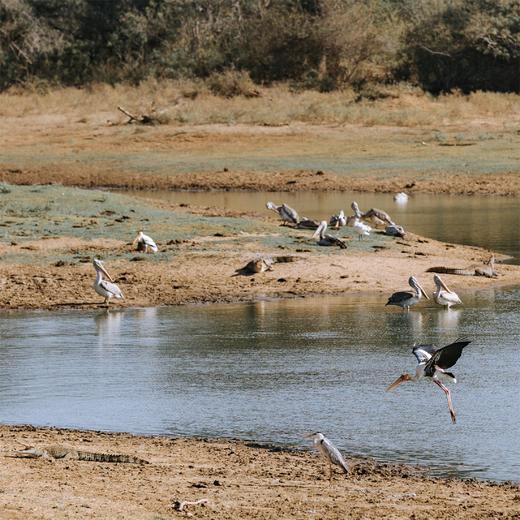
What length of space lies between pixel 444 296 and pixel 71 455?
23.5ft

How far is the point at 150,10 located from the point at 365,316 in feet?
105

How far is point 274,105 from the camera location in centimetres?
3472

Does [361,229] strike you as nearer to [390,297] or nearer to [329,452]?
[390,297]

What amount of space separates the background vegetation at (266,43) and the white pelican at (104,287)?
2273 centimetres

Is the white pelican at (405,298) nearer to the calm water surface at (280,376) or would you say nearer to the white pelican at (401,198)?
the calm water surface at (280,376)

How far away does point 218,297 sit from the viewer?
48.8ft

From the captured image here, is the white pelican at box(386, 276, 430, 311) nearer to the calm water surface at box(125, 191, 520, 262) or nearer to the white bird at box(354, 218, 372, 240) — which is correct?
the white bird at box(354, 218, 372, 240)

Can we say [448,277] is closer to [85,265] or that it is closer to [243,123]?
[85,265]

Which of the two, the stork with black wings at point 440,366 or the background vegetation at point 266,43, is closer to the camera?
the stork with black wings at point 440,366

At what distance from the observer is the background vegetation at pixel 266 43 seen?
38.5 m

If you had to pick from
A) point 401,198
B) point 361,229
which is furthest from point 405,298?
point 401,198

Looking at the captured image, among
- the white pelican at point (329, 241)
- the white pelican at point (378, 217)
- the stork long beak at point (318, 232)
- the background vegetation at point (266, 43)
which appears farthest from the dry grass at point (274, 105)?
the white pelican at point (329, 241)

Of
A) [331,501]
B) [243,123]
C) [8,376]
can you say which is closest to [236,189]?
[243,123]

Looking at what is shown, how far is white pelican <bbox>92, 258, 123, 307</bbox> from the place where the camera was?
14.2 meters
